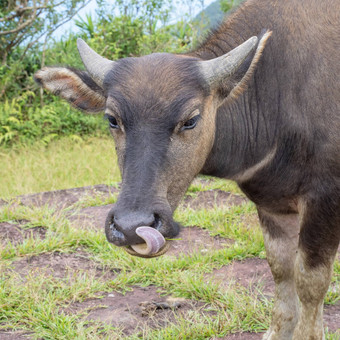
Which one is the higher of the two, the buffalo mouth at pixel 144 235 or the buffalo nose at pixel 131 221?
the buffalo nose at pixel 131 221

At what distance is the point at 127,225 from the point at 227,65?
3.83 ft

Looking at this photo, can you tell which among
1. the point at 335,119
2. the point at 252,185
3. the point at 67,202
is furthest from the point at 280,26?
the point at 67,202

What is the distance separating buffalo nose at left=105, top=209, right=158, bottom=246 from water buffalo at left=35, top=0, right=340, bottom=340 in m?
0.02

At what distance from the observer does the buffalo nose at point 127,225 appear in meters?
2.39

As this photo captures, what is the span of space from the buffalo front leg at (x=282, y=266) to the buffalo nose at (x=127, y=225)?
1.72m

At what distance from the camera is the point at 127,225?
7.84 feet

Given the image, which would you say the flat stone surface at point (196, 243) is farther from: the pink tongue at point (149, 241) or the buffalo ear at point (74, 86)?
the pink tongue at point (149, 241)

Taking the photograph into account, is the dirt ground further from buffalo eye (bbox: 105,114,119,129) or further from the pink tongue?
the pink tongue

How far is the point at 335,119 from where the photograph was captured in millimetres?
3199

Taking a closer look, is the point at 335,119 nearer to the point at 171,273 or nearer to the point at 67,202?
the point at 171,273

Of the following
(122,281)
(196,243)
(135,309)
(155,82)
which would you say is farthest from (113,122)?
(196,243)

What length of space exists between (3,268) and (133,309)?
1.35 m

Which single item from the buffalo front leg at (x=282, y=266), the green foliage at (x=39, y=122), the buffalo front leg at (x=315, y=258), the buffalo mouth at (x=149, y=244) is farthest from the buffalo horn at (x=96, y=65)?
the green foliage at (x=39, y=122)

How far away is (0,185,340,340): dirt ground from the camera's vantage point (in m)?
3.95
